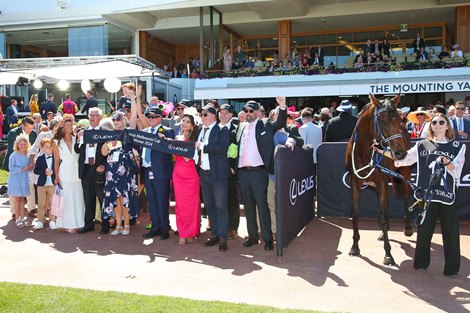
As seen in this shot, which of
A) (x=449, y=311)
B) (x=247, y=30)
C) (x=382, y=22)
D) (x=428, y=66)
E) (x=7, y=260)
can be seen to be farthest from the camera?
(x=247, y=30)

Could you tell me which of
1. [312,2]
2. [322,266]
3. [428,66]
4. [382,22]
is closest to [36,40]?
[312,2]

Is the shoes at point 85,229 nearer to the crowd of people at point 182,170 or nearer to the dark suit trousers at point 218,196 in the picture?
the crowd of people at point 182,170

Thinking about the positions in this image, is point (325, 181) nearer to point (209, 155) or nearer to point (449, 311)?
point (209, 155)

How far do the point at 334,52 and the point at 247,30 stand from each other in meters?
6.18

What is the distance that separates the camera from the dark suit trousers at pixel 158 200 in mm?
7547

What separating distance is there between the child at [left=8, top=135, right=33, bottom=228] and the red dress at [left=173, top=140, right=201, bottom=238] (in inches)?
134

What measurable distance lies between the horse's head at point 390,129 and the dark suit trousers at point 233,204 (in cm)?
243

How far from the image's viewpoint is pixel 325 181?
904 cm

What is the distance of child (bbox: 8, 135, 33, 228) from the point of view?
28.7 feet

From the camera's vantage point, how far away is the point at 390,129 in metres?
6.04

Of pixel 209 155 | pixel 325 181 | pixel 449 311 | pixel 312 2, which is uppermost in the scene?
pixel 312 2

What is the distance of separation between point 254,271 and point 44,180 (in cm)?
486

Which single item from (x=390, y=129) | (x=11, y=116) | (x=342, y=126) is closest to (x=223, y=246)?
(x=390, y=129)

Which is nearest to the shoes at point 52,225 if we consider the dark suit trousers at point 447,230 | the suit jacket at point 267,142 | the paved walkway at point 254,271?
the paved walkway at point 254,271
